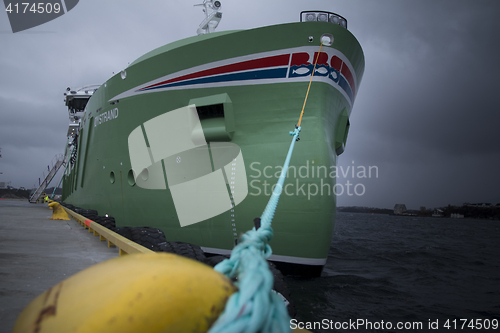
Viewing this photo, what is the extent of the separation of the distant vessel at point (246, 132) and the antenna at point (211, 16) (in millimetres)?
2949

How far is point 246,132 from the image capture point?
597cm

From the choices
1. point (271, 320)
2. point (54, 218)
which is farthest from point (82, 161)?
point (271, 320)

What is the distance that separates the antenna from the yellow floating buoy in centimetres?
915

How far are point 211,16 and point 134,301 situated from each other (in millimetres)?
9413

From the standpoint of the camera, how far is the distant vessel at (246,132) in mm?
5559

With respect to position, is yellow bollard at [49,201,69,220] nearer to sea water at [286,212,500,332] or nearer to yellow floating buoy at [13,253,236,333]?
sea water at [286,212,500,332]

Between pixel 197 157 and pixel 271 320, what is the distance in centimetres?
553

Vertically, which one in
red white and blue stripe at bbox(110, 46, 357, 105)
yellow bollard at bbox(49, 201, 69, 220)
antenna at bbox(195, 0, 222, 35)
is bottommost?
yellow bollard at bbox(49, 201, 69, 220)

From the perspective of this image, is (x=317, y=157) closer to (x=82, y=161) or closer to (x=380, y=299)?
(x=380, y=299)

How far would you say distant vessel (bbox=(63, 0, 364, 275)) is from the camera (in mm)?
5559

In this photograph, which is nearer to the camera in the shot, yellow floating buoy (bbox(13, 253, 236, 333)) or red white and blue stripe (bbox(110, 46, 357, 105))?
yellow floating buoy (bbox(13, 253, 236, 333))

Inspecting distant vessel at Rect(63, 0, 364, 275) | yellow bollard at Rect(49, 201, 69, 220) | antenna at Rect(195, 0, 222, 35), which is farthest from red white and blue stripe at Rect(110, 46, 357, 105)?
yellow bollard at Rect(49, 201, 69, 220)

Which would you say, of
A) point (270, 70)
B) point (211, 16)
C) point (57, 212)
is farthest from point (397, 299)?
point (57, 212)

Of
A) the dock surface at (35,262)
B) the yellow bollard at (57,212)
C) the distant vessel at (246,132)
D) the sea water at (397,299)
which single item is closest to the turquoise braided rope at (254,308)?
the dock surface at (35,262)
